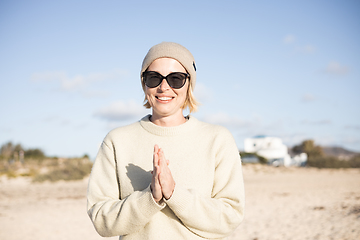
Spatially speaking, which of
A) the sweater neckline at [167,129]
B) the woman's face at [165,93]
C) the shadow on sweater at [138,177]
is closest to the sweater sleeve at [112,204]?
the shadow on sweater at [138,177]

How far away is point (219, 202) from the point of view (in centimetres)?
193

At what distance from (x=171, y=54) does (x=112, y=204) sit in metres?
0.95

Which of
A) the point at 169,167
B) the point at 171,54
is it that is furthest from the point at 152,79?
the point at 169,167

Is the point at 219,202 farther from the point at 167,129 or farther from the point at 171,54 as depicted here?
the point at 171,54

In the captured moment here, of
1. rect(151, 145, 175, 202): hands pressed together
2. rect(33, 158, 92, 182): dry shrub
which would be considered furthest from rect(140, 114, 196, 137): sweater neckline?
rect(33, 158, 92, 182): dry shrub

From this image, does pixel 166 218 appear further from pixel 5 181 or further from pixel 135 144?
pixel 5 181

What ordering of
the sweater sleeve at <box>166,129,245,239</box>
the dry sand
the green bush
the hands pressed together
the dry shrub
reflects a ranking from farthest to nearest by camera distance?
the green bush < the dry shrub < the dry sand < the sweater sleeve at <box>166,129,245,239</box> < the hands pressed together

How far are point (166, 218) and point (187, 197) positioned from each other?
0.24 m

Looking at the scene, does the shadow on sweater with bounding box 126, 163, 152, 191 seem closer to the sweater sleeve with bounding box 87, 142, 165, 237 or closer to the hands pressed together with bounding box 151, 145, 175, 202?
the sweater sleeve with bounding box 87, 142, 165, 237

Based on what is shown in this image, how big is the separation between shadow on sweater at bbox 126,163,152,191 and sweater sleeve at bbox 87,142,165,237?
107 millimetres

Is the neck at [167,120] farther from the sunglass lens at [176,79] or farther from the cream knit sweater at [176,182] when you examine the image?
the sunglass lens at [176,79]

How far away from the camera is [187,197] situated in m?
1.78

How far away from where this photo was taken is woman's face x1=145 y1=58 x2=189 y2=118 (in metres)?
2.05

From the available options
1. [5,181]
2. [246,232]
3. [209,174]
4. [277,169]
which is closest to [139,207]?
[209,174]
